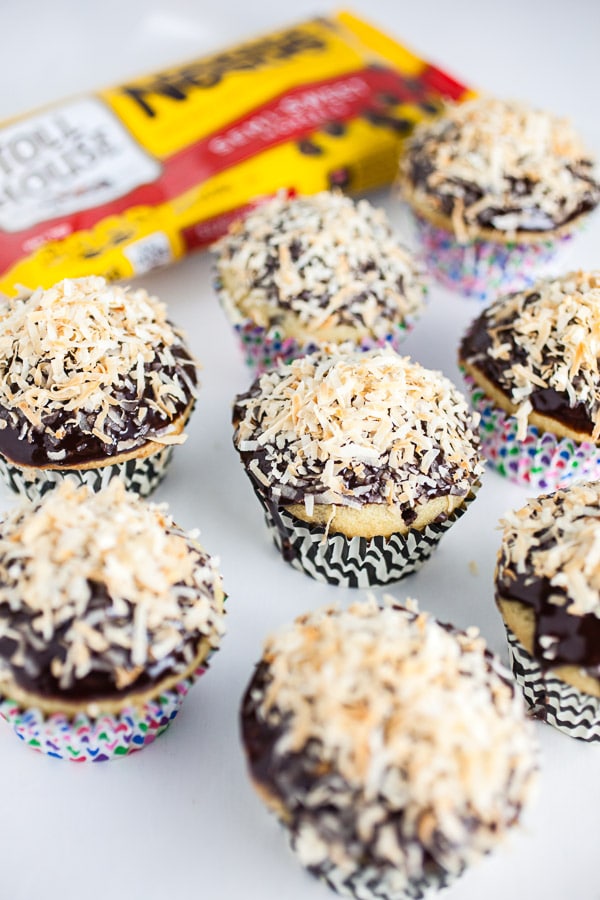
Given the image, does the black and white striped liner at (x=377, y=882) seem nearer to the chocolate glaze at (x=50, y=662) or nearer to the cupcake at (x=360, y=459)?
the chocolate glaze at (x=50, y=662)

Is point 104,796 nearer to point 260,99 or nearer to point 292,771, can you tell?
point 292,771

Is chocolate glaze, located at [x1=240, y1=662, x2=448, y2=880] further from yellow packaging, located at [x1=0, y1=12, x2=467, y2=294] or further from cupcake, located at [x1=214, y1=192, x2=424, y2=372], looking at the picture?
yellow packaging, located at [x1=0, y1=12, x2=467, y2=294]

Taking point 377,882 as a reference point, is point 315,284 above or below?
above

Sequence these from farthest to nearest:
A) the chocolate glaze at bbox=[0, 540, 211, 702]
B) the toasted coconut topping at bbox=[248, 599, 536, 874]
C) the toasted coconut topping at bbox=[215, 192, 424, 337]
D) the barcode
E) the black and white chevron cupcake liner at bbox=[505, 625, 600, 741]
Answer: the barcode
the toasted coconut topping at bbox=[215, 192, 424, 337]
the black and white chevron cupcake liner at bbox=[505, 625, 600, 741]
the chocolate glaze at bbox=[0, 540, 211, 702]
the toasted coconut topping at bbox=[248, 599, 536, 874]

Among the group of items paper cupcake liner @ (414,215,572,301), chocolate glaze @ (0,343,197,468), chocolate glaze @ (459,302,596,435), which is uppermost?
chocolate glaze @ (0,343,197,468)

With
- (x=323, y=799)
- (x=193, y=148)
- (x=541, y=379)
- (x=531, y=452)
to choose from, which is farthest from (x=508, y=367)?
(x=193, y=148)

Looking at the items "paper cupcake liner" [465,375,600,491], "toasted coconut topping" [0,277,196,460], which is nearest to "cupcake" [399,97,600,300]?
"paper cupcake liner" [465,375,600,491]

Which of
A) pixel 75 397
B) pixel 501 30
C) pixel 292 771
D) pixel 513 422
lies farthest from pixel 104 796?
pixel 501 30

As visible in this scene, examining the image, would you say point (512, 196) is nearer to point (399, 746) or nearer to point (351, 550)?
point (351, 550)
